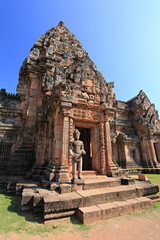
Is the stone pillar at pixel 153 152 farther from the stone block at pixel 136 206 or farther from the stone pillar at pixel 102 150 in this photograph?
the stone block at pixel 136 206

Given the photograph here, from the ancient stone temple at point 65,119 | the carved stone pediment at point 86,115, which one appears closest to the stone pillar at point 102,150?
the ancient stone temple at point 65,119

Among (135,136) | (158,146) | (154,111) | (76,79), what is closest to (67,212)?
(76,79)

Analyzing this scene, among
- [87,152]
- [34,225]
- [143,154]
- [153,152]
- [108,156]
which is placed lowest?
[34,225]

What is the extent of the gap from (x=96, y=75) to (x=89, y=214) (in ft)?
23.0

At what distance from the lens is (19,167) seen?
883 centimetres

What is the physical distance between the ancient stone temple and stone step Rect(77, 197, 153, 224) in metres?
1.74

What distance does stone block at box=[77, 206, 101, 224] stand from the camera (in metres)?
3.37

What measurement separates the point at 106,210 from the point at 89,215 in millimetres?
576

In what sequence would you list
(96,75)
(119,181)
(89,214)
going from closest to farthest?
(89,214) < (119,181) < (96,75)

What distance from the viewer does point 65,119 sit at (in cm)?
596

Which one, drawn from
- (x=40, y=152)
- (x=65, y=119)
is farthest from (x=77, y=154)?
(x=40, y=152)

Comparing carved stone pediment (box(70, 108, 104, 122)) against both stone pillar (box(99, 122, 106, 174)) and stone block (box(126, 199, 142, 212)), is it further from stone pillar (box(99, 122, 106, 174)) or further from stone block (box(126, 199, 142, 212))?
stone block (box(126, 199, 142, 212))

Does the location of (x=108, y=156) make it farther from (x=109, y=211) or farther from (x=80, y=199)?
(x=80, y=199)

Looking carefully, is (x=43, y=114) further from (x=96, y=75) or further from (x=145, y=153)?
(x=145, y=153)
